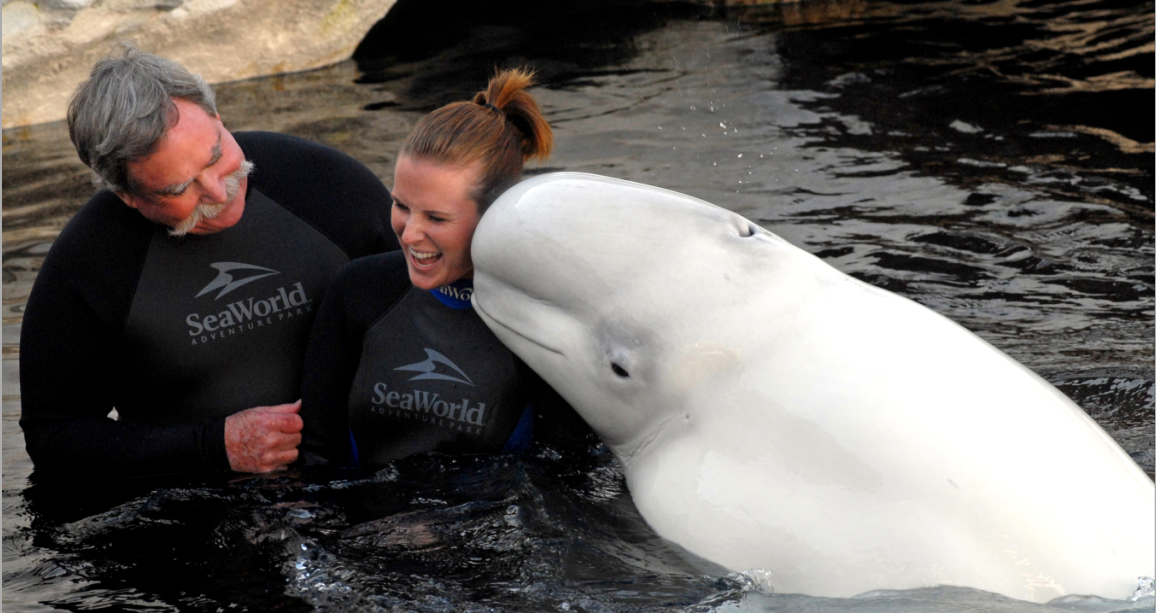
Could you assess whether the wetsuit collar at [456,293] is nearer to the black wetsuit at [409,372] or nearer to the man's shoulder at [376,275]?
the black wetsuit at [409,372]

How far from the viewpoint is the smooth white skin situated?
2.48 meters

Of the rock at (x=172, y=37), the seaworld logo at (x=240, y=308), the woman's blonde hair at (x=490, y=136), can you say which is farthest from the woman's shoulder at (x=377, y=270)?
the rock at (x=172, y=37)

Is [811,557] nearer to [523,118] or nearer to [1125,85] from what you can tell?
[523,118]

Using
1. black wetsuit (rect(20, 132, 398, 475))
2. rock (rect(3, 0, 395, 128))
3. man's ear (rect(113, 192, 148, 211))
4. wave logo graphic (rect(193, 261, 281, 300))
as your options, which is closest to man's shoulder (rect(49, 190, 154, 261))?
black wetsuit (rect(20, 132, 398, 475))

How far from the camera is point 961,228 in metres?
6.50

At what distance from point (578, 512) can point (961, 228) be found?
3.90 m

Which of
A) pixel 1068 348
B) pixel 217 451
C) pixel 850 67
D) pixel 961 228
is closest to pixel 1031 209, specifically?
pixel 961 228

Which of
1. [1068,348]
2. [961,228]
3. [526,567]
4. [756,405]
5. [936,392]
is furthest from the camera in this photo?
[961,228]

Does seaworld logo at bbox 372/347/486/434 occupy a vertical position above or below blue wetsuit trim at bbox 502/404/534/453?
above

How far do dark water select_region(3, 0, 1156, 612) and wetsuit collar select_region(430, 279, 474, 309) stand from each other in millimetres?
562

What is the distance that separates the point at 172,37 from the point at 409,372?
26.7 ft

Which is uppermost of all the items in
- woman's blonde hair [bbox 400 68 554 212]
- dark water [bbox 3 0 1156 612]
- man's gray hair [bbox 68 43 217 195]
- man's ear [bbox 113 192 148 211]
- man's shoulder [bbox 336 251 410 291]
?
man's gray hair [bbox 68 43 217 195]

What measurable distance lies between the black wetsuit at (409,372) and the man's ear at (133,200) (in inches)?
28.1

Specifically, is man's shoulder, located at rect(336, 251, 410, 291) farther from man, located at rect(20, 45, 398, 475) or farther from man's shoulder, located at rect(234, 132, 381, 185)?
man's shoulder, located at rect(234, 132, 381, 185)
